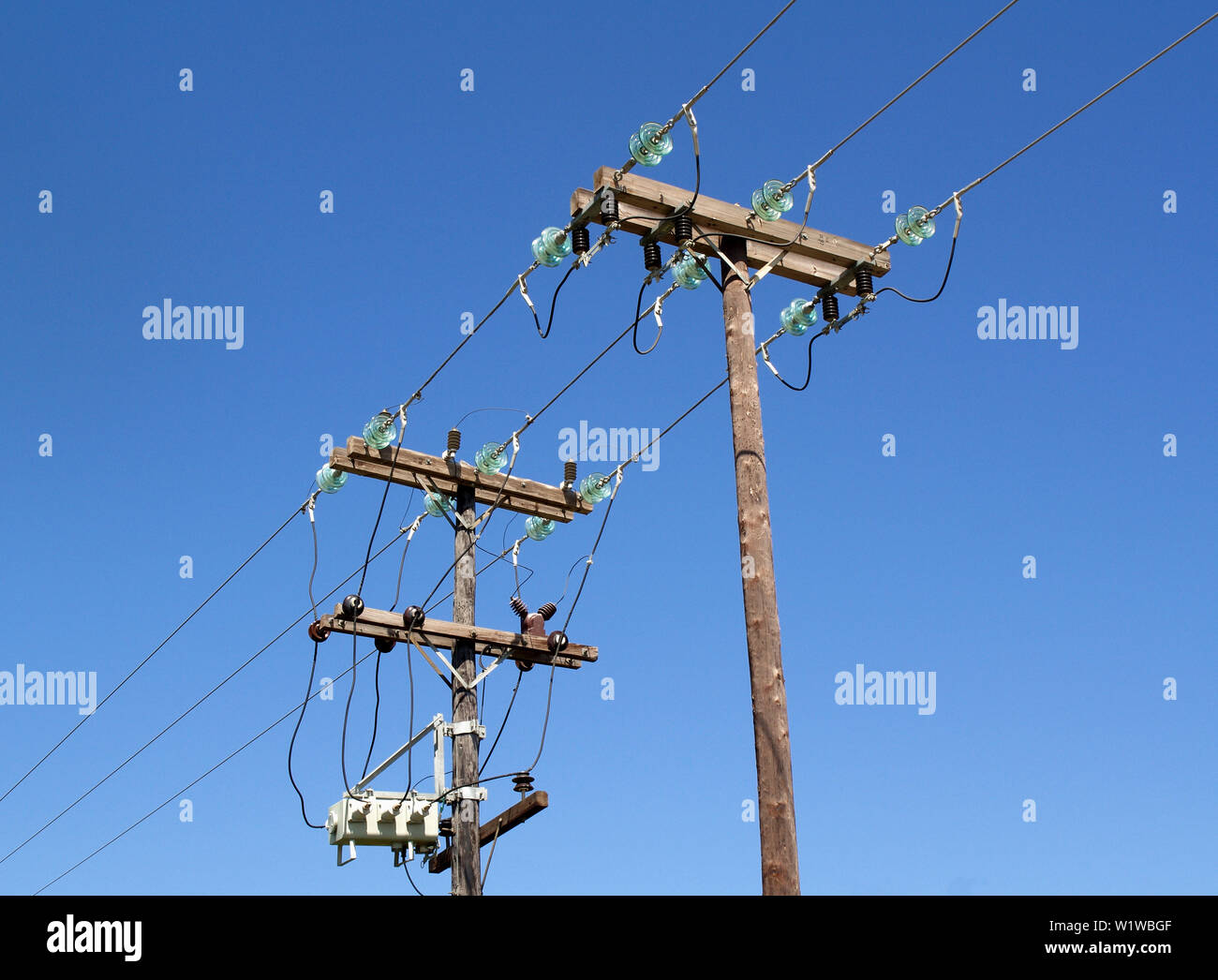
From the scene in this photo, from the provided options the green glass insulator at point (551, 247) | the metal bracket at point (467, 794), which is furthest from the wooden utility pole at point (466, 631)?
the green glass insulator at point (551, 247)

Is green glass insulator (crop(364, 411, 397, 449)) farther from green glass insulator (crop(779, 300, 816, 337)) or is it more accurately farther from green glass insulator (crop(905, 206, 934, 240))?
green glass insulator (crop(905, 206, 934, 240))

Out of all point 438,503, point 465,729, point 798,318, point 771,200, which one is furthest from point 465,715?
point 771,200

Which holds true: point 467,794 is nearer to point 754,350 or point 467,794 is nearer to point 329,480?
point 329,480

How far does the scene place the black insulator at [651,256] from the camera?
10005 millimetres

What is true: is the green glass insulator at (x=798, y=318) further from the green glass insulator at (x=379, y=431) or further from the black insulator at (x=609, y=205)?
the green glass insulator at (x=379, y=431)

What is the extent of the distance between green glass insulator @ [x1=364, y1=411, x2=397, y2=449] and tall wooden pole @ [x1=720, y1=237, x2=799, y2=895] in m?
5.13

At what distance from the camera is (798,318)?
1073 centimetres

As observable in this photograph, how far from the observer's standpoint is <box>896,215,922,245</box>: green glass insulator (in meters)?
10.0

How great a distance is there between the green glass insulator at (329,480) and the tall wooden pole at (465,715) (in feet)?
4.43

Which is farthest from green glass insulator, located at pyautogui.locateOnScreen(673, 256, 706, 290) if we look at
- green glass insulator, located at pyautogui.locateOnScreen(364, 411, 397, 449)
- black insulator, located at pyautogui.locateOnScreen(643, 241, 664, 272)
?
green glass insulator, located at pyautogui.locateOnScreen(364, 411, 397, 449)

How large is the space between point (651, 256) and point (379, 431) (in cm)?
464

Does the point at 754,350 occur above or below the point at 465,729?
above
